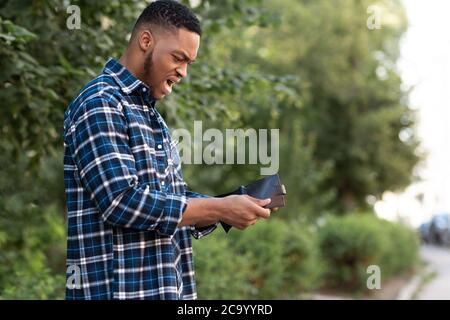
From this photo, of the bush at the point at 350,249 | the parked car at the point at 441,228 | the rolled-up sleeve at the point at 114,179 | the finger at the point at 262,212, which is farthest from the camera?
the parked car at the point at 441,228

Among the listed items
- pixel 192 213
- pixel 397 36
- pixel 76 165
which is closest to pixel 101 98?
pixel 76 165

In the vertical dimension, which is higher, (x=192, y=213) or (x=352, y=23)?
(x=352, y=23)

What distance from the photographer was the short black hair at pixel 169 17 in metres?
2.50

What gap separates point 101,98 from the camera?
7.71 ft

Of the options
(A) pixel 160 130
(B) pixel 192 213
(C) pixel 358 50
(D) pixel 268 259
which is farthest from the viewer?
(C) pixel 358 50

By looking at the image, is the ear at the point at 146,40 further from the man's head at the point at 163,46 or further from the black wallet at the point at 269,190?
the black wallet at the point at 269,190

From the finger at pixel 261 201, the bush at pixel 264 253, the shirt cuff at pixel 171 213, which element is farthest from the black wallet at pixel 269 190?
the bush at pixel 264 253

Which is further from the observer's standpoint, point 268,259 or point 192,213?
point 268,259

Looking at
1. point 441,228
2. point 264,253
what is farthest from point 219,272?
point 441,228

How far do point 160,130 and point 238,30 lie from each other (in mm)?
6793

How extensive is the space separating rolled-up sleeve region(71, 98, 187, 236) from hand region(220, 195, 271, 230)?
0.14 metres

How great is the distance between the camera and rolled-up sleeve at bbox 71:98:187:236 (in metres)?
2.24

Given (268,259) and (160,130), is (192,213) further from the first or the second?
→ (268,259)

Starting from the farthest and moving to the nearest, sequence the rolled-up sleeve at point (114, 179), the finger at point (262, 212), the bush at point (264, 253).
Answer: the bush at point (264, 253)
the finger at point (262, 212)
the rolled-up sleeve at point (114, 179)
